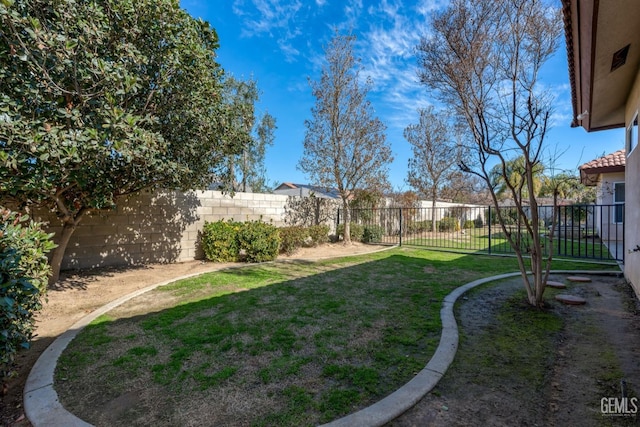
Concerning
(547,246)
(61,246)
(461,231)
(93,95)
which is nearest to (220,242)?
(61,246)

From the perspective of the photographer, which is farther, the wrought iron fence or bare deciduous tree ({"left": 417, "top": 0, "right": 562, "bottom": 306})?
the wrought iron fence

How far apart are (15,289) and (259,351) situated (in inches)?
→ 82.8

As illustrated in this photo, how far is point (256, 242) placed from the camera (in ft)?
26.8

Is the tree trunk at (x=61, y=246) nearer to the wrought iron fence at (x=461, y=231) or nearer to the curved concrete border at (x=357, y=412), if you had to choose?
the curved concrete border at (x=357, y=412)

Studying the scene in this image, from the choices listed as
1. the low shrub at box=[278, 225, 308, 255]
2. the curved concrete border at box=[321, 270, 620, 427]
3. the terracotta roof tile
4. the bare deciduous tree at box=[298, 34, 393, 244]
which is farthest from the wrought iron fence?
the curved concrete border at box=[321, 270, 620, 427]

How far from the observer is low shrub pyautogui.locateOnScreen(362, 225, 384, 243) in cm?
1302

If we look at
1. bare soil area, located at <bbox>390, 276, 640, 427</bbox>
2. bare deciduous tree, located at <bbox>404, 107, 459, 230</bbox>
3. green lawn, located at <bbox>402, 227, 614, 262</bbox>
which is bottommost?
bare soil area, located at <bbox>390, 276, 640, 427</bbox>

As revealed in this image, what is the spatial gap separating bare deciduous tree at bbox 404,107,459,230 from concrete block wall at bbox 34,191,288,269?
36.7 feet

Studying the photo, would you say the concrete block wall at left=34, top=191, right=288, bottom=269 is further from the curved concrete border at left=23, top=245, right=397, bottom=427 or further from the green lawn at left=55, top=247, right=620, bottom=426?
the curved concrete border at left=23, top=245, right=397, bottom=427

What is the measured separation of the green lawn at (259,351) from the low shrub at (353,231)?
7015mm

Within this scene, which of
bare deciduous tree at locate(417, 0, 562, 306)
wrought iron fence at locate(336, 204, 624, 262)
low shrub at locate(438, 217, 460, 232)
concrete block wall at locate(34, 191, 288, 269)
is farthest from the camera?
low shrub at locate(438, 217, 460, 232)

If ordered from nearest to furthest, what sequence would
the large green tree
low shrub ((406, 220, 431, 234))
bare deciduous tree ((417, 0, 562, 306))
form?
the large green tree → bare deciduous tree ((417, 0, 562, 306)) → low shrub ((406, 220, 431, 234))

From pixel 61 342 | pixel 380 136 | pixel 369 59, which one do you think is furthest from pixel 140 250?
pixel 369 59

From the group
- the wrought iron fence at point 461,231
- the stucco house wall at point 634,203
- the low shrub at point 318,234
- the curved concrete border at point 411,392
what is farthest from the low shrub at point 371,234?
the curved concrete border at point 411,392
